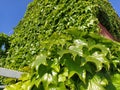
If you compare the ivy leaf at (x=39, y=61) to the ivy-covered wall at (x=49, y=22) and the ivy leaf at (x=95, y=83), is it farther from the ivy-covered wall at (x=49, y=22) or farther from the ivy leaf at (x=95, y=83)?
the ivy-covered wall at (x=49, y=22)

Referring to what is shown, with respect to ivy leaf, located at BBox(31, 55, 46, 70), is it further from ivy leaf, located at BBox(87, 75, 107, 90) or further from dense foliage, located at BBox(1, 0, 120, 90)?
ivy leaf, located at BBox(87, 75, 107, 90)

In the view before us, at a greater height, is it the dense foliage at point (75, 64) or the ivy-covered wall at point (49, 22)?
the ivy-covered wall at point (49, 22)

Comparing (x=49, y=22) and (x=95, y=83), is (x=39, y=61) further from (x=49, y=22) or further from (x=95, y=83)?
(x=49, y=22)

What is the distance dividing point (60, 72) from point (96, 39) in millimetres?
390

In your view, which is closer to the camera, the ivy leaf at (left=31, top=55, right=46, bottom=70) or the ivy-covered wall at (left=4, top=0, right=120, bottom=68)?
the ivy leaf at (left=31, top=55, right=46, bottom=70)

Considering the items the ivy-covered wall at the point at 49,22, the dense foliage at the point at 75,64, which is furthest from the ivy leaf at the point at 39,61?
the ivy-covered wall at the point at 49,22

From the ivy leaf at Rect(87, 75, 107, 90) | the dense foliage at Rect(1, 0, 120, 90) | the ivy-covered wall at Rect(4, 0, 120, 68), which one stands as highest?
the ivy-covered wall at Rect(4, 0, 120, 68)

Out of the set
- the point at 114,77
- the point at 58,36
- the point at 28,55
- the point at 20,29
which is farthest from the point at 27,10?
the point at 114,77

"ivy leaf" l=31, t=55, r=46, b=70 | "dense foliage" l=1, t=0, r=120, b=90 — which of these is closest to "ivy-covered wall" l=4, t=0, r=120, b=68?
"dense foliage" l=1, t=0, r=120, b=90

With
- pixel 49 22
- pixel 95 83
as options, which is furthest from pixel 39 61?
pixel 49 22

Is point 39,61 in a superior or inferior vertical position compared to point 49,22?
inferior

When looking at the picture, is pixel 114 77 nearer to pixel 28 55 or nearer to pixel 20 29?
pixel 28 55

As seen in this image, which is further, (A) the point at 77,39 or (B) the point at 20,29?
(B) the point at 20,29

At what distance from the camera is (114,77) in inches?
100
